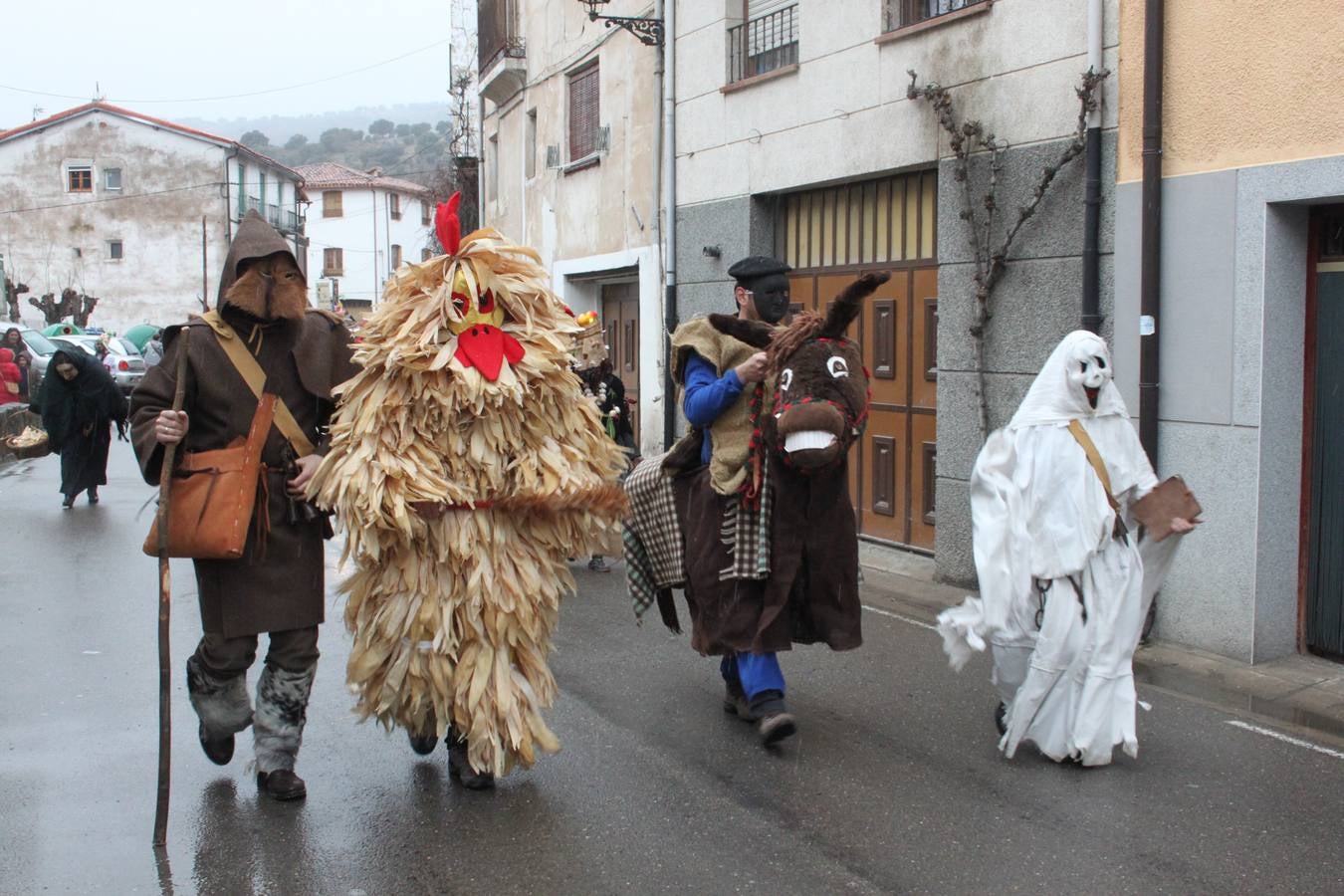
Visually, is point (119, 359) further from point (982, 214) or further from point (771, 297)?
point (771, 297)

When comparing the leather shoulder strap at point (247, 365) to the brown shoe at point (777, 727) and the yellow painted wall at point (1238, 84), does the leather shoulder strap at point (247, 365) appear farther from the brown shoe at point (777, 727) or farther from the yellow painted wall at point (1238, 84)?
the yellow painted wall at point (1238, 84)

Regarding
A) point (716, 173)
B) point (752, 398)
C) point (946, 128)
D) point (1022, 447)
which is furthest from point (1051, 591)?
point (716, 173)

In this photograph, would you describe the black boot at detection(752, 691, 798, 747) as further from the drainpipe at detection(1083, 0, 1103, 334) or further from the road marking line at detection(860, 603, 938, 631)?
the drainpipe at detection(1083, 0, 1103, 334)

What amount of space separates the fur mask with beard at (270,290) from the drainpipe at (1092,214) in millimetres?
4919

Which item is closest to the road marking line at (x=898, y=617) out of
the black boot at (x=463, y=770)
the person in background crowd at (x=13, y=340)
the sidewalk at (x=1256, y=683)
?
the sidewalk at (x=1256, y=683)

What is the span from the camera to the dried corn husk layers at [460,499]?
4.48 m

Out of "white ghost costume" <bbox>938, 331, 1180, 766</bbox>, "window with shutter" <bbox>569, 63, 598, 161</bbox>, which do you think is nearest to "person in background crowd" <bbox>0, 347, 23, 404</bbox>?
"window with shutter" <bbox>569, 63, 598, 161</bbox>

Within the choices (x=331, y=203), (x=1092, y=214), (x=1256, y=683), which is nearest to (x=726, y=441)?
(x=1256, y=683)

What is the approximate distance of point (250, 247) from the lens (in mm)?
4633

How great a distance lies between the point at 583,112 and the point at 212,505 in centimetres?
1299

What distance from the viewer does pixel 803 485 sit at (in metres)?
5.32

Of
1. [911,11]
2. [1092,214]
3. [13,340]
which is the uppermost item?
[911,11]

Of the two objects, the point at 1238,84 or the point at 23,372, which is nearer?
the point at 1238,84

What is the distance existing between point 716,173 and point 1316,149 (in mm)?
6384
